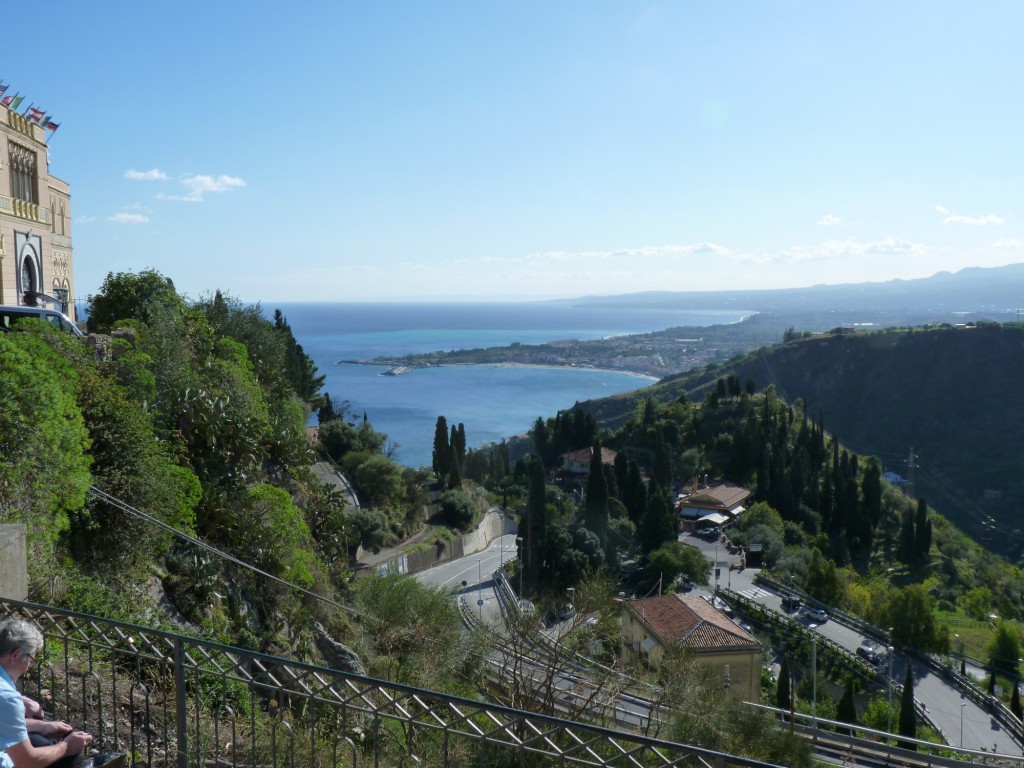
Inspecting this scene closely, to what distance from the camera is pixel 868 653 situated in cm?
2694

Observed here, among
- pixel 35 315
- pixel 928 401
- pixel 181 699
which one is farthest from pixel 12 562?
pixel 928 401

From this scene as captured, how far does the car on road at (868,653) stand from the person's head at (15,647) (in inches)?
1097

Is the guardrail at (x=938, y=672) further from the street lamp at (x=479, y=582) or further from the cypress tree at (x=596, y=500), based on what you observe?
the street lamp at (x=479, y=582)

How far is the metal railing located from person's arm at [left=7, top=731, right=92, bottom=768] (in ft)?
1.34

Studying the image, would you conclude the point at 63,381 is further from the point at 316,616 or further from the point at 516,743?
the point at 516,743

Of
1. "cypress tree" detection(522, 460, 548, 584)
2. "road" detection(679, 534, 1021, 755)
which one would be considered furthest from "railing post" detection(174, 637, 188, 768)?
"cypress tree" detection(522, 460, 548, 584)

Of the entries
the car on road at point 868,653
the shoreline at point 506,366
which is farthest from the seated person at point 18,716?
the shoreline at point 506,366

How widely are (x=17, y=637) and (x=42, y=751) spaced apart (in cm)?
43

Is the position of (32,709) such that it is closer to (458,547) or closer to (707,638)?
(707,638)

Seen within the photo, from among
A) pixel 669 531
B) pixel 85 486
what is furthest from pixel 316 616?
pixel 669 531

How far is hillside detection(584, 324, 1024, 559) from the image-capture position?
5444 centimetres

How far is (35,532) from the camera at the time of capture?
5.50m

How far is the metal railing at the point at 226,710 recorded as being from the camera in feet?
9.63

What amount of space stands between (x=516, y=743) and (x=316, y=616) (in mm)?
7274
